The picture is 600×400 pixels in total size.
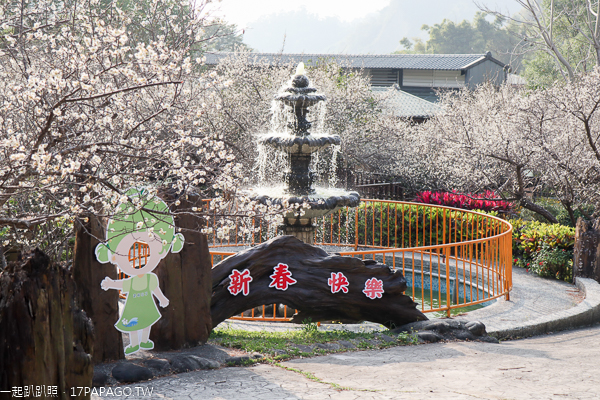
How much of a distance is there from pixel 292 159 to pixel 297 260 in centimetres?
280

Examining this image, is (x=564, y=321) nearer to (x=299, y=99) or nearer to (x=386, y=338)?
(x=386, y=338)

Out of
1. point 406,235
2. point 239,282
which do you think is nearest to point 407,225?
point 406,235

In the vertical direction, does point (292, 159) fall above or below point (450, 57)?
below

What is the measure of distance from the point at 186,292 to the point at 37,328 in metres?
2.27

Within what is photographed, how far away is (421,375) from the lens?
187 inches

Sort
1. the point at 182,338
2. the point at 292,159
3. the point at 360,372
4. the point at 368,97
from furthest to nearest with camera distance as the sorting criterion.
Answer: the point at 368,97 < the point at 292,159 < the point at 182,338 < the point at 360,372

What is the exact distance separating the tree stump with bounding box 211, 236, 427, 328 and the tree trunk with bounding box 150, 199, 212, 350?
1.17 ft

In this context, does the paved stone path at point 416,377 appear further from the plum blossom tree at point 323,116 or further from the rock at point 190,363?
the plum blossom tree at point 323,116

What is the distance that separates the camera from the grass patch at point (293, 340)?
17.6ft

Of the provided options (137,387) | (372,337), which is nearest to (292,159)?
(372,337)

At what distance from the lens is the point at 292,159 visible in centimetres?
849

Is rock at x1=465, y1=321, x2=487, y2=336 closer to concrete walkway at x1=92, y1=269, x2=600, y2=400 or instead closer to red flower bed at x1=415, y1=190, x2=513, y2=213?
concrete walkway at x1=92, y1=269, x2=600, y2=400

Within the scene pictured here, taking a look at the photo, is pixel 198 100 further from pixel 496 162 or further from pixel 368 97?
pixel 496 162

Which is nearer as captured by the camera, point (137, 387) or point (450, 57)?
point (137, 387)
